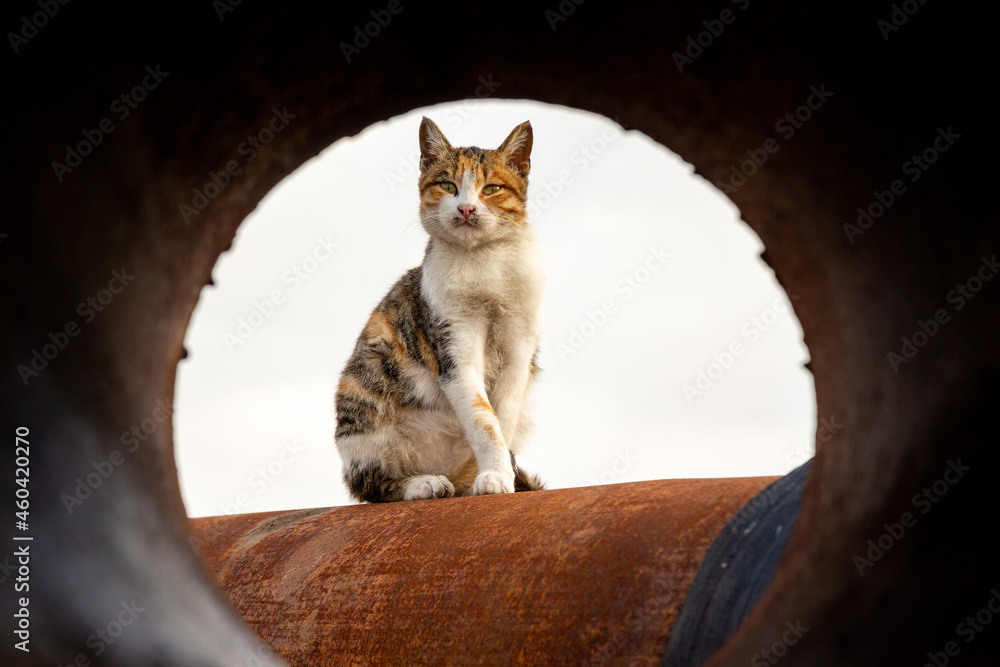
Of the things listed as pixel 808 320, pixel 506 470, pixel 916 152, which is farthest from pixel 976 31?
pixel 506 470

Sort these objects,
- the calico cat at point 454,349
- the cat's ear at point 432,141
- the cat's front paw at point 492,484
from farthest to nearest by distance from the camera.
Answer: the cat's ear at point 432,141
the calico cat at point 454,349
the cat's front paw at point 492,484

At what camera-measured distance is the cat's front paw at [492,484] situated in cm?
367

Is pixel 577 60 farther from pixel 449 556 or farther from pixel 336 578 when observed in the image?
pixel 336 578

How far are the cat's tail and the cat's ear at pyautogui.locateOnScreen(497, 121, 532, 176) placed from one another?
1710 mm

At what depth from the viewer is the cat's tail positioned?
4.18 m

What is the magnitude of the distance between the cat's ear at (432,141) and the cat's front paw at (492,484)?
197cm

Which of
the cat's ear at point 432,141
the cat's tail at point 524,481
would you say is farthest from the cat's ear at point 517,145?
the cat's tail at point 524,481

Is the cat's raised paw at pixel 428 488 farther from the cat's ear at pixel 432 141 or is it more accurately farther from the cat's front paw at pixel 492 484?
the cat's ear at pixel 432 141

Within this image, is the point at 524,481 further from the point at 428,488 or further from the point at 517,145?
the point at 517,145

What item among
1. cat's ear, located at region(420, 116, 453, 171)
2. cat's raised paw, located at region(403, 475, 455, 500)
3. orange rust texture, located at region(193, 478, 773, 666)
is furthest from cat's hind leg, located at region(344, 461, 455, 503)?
cat's ear, located at region(420, 116, 453, 171)

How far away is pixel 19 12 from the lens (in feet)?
3.79

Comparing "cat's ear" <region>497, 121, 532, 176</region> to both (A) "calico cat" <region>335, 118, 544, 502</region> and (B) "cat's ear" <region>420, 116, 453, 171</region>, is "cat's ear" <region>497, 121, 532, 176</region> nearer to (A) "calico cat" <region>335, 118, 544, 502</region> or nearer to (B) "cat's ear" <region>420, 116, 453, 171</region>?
(A) "calico cat" <region>335, 118, 544, 502</region>

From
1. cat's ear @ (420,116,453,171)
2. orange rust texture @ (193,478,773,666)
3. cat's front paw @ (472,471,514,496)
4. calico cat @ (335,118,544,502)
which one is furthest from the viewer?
cat's ear @ (420,116,453,171)

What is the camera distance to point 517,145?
483 centimetres
